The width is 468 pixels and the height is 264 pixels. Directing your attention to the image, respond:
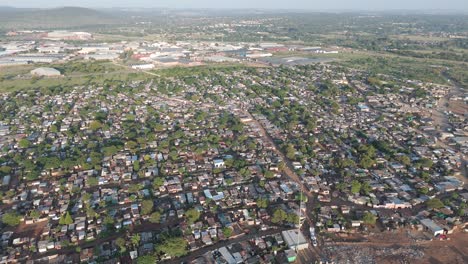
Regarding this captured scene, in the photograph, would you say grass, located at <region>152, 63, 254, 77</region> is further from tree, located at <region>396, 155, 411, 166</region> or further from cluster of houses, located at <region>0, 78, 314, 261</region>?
tree, located at <region>396, 155, 411, 166</region>

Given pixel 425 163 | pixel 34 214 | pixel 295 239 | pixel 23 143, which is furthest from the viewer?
pixel 23 143

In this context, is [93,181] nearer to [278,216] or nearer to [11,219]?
[11,219]

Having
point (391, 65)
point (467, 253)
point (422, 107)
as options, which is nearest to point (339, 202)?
point (467, 253)

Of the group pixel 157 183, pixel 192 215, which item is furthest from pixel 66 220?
pixel 192 215

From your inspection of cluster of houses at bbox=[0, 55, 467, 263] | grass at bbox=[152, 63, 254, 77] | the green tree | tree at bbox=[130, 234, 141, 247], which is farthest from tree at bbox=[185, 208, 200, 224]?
grass at bbox=[152, 63, 254, 77]

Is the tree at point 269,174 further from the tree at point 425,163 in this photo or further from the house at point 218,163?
the tree at point 425,163
